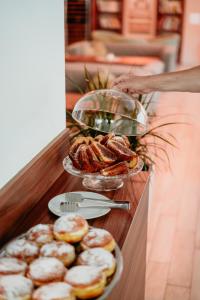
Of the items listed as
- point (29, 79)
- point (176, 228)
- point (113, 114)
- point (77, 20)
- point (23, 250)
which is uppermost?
point (29, 79)

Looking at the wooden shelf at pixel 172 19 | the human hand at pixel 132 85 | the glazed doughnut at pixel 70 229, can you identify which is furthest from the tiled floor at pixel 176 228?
the wooden shelf at pixel 172 19

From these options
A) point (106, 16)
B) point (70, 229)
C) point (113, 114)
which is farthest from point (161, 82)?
point (106, 16)

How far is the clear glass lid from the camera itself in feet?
5.23

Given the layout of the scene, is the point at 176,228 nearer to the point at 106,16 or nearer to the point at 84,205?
the point at 84,205

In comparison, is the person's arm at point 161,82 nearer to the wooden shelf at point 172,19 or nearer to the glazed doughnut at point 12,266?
the glazed doughnut at point 12,266

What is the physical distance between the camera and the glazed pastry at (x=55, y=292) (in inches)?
36.5

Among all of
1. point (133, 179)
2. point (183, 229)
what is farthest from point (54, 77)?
point (183, 229)

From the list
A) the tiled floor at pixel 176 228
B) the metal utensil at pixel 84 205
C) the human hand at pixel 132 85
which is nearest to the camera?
the metal utensil at pixel 84 205

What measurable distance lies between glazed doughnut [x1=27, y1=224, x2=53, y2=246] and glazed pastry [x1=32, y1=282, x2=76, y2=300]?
0.59 ft

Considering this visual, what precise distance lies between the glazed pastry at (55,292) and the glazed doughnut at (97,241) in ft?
0.57

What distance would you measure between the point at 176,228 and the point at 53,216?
191 centimetres

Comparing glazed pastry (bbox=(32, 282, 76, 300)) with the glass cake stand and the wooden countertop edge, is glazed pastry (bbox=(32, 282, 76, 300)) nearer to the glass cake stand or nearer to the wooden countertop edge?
the wooden countertop edge

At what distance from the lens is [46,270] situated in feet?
3.30

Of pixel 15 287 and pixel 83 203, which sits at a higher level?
pixel 15 287
